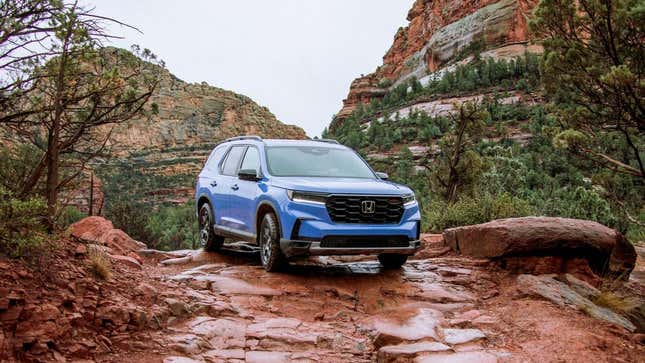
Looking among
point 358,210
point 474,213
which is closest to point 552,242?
point 358,210

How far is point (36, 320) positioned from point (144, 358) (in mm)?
939

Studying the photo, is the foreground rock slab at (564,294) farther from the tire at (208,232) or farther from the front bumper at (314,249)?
the tire at (208,232)

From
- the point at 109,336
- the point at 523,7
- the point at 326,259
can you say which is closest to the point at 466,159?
the point at 326,259

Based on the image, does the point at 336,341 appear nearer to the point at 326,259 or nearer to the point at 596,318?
the point at 596,318

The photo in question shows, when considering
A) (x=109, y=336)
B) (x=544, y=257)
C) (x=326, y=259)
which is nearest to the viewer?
(x=109, y=336)

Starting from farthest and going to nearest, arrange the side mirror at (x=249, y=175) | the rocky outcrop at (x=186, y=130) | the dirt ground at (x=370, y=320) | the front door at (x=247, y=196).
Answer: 1. the rocky outcrop at (x=186, y=130)
2. the front door at (x=247, y=196)
3. the side mirror at (x=249, y=175)
4. the dirt ground at (x=370, y=320)

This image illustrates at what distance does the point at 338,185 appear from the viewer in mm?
7699

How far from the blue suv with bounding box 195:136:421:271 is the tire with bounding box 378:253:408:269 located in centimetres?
1

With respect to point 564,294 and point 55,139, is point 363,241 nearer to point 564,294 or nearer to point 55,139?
point 564,294

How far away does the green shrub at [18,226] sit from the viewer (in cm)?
505

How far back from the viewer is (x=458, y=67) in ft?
271

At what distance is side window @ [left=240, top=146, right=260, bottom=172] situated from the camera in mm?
8836

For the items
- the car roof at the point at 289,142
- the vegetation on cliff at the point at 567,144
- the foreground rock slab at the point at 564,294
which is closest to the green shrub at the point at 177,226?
the vegetation on cliff at the point at 567,144

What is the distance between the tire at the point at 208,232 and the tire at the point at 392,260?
9.97 feet
